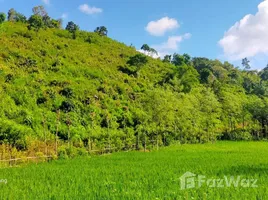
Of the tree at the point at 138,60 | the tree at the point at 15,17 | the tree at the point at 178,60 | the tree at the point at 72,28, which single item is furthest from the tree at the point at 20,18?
the tree at the point at 178,60

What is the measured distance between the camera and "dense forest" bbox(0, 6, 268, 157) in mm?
27703

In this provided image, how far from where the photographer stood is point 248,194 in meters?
8.02

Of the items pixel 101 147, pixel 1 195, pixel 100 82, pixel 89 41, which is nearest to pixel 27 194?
pixel 1 195

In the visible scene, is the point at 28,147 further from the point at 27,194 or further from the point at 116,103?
the point at 116,103

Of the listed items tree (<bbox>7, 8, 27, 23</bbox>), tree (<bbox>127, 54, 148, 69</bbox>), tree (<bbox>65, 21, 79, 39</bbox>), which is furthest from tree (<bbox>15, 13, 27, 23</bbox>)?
tree (<bbox>127, 54, 148, 69</bbox>)

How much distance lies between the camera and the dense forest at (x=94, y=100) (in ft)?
90.9

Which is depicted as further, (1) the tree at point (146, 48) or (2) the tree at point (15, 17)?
(1) the tree at point (146, 48)

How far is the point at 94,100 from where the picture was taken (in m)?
39.4

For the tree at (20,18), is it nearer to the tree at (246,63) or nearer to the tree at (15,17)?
the tree at (15,17)

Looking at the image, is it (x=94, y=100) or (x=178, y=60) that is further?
(x=178, y=60)

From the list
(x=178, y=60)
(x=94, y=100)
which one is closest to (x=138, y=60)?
(x=94, y=100)

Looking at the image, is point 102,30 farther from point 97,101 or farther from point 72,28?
point 97,101

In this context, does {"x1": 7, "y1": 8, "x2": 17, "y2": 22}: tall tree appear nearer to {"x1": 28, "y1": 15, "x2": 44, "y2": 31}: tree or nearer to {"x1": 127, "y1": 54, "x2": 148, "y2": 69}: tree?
{"x1": 28, "y1": 15, "x2": 44, "y2": 31}: tree

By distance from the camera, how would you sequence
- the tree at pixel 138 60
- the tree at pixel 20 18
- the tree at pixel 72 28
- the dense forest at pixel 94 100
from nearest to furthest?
the dense forest at pixel 94 100
the tree at pixel 138 60
the tree at pixel 20 18
the tree at pixel 72 28
